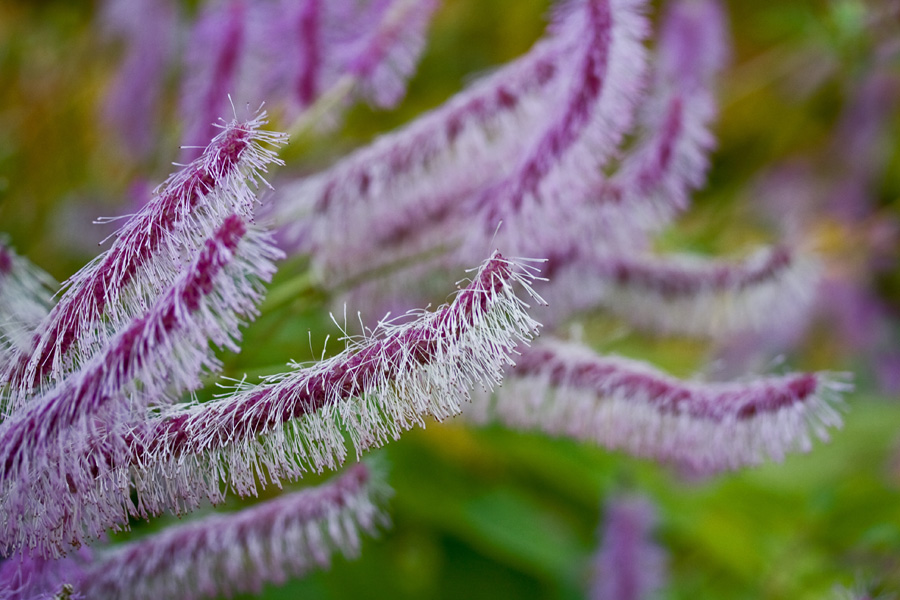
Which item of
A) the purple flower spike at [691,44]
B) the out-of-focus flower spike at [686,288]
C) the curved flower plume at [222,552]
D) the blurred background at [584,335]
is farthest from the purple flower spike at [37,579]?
the purple flower spike at [691,44]

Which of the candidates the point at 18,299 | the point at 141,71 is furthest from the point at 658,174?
the point at 141,71

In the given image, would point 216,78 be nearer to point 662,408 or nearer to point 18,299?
point 18,299

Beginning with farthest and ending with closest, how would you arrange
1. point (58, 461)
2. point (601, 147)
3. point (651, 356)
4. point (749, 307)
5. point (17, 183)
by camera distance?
point (651, 356), point (17, 183), point (749, 307), point (601, 147), point (58, 461)

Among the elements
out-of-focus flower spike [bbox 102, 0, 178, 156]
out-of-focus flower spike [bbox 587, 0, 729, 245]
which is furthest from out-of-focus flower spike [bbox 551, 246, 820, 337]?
out-of-focus flower spike [bbox 102, 0, 178, 156]

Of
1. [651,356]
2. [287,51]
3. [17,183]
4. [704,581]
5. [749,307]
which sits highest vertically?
[17,183]

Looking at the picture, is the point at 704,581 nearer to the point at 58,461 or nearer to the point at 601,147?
the point at 601,147

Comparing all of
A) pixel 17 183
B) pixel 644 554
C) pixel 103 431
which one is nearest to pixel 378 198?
pixel 103 431
